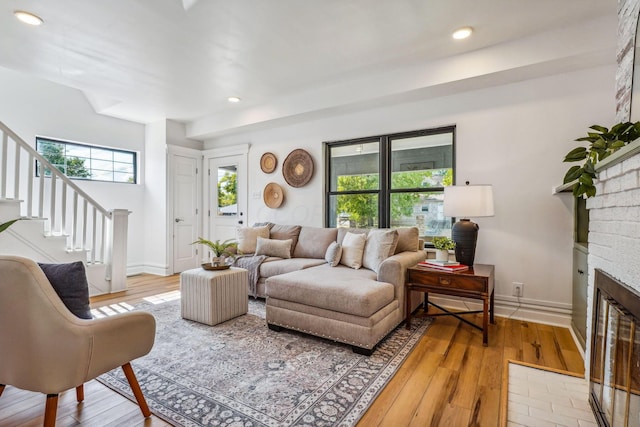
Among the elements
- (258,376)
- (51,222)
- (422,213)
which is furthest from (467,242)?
(51,222)

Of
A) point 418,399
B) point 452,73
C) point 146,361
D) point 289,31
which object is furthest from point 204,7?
point 418,399

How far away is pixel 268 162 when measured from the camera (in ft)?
16.0

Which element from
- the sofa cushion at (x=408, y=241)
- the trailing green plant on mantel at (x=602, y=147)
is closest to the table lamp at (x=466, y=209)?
the sofa cushion at (x=408, y=241)

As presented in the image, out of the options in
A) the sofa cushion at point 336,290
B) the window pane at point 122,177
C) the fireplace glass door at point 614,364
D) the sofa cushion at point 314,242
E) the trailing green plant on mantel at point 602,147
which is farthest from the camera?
the window pane at point 122,177

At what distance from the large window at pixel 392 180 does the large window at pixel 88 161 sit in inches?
138

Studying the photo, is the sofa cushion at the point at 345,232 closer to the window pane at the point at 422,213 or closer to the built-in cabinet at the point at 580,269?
the window pane at the point at 422,213

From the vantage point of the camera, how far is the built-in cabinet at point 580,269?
2.30 metres

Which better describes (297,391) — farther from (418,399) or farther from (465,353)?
(465,353)

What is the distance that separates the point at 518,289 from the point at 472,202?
109 centimetres

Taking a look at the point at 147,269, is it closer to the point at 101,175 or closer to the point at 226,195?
the point at 101,175

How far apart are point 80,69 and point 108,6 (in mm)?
1517

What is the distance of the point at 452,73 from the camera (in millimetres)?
3078

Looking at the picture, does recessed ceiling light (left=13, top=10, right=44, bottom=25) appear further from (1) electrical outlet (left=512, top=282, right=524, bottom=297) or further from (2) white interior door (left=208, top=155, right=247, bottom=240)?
(1) electrical outlet (left=512, top=282, right=524, bottom=297)

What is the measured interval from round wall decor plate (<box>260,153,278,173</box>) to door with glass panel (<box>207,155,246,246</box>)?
1.43ft
